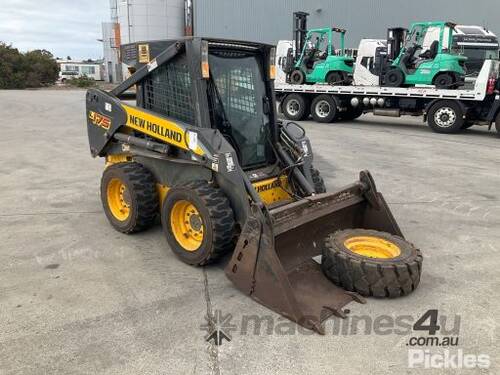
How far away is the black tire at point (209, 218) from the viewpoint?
386 cm

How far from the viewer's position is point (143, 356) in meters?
2.96

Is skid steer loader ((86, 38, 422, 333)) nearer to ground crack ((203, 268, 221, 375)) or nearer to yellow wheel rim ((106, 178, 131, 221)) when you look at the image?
yellow wheel rim ((106, 178, 131, 221))

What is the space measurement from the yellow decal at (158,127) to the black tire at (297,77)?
1194 cm

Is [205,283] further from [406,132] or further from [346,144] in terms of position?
[406,132]

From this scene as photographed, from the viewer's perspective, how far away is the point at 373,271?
3520 mm

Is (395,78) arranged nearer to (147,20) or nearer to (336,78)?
(336,78)

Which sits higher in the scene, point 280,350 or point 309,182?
point 309,182

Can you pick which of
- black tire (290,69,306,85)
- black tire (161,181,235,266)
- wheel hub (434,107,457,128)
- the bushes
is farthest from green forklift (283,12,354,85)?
the bushes

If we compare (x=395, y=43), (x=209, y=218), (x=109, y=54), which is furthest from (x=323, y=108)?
(x=109, y=54)

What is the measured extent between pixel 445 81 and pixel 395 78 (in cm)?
151

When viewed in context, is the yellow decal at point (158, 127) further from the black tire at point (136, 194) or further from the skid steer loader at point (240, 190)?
the black tire at point (136, 194)

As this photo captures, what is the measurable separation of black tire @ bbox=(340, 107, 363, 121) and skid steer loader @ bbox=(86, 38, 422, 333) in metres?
11.0

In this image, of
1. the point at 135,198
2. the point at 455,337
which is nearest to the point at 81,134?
the point at 135,198

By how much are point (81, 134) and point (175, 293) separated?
978cm
